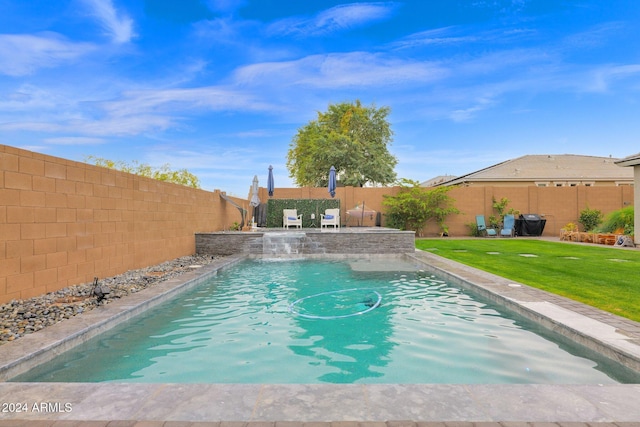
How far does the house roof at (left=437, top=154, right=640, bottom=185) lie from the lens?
25.9 metres

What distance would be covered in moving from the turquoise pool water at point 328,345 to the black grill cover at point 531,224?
1315 centimetres

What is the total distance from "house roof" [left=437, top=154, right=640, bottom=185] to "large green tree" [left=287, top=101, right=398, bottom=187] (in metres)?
6.24

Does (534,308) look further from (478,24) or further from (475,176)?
(475,176)

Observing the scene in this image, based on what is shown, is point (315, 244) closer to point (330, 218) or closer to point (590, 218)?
point (330, 218)

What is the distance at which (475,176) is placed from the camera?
26.5m

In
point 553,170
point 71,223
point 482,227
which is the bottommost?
point 482,227

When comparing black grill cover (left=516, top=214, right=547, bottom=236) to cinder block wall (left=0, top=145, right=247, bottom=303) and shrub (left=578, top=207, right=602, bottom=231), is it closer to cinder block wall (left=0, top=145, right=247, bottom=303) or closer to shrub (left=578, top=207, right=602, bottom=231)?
shrub (left=578, top=207, right=602, bottom=231)

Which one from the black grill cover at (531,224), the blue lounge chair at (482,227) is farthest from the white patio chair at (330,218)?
the black grill cover at (531,224)

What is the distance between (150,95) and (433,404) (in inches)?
642

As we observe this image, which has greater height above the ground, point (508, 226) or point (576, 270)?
point (508, 226)

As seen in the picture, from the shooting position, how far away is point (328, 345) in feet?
12.7

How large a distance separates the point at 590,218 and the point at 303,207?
536 inches

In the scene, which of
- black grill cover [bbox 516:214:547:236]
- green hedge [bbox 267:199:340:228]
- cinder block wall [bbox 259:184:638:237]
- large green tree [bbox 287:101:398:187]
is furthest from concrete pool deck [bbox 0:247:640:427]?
large green tree [bbox 287:101:398:187]

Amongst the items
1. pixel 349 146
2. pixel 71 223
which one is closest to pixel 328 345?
pixel 71 223
